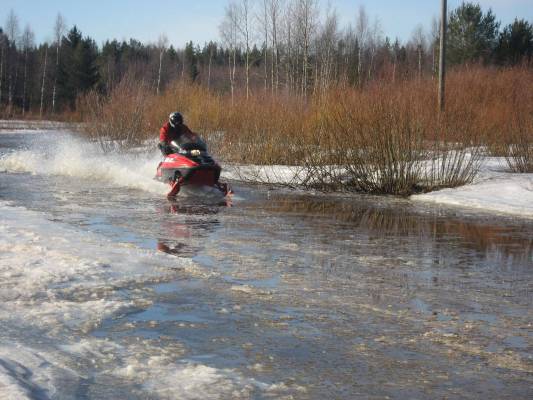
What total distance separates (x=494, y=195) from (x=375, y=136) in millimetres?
2892

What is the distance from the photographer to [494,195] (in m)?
15.7

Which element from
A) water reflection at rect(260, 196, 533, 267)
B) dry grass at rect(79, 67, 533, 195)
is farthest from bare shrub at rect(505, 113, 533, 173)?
water reflection at rect(260, 196, 533, 267)

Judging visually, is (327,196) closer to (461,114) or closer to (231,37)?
(461,114)

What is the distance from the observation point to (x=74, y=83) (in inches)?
2936

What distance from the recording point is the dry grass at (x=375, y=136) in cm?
1659

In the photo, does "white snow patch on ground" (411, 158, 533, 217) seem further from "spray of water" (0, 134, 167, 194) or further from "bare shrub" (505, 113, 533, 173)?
"spray of water" (0, 134, 167, 194)

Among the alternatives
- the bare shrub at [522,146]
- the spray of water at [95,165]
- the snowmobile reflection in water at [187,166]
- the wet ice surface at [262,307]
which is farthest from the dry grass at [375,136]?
the wet ice surface at [262,307]

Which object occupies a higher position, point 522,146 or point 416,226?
point 522,146

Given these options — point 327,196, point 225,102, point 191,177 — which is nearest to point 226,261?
point 191,177

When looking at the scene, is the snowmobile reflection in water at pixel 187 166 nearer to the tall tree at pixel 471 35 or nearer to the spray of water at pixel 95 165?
the spray of water at pixel 95 165

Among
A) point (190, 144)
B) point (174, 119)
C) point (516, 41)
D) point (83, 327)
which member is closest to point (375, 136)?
point (190, 144)

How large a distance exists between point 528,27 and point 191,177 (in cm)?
4433

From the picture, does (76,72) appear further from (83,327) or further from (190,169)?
(83,327)

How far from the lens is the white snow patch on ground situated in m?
14.4
